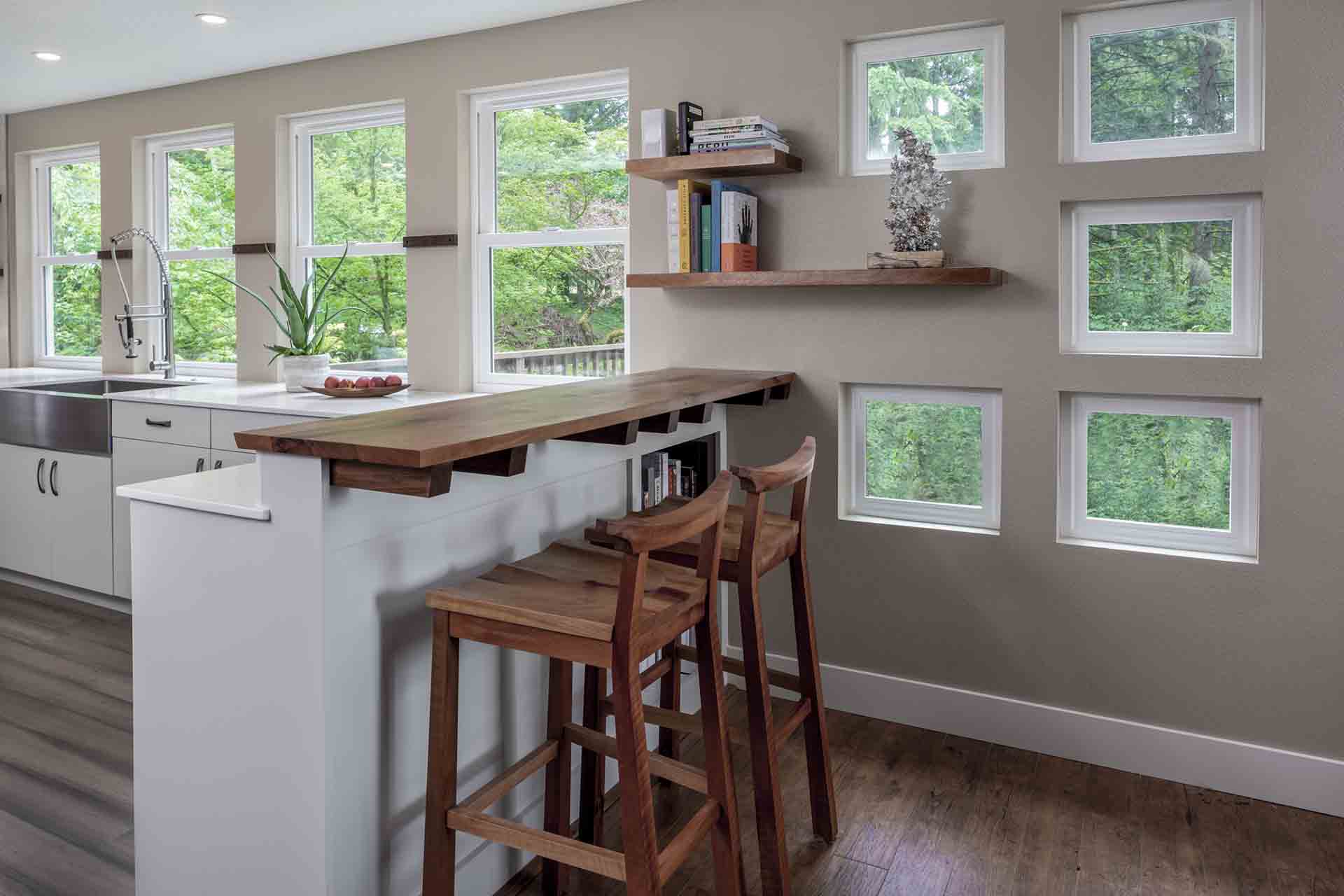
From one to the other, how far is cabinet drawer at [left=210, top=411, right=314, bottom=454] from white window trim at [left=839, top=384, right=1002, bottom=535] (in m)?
1.85

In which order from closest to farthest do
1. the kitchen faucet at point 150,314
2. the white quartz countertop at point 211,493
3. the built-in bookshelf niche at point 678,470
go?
1. the white quartz countertop at point 211,493
2. the built-in bookshelf niche at point 678,470
3. the kitchen faucet at point 150,314

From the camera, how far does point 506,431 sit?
1795 mm

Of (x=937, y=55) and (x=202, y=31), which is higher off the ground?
(x=202, y=31)

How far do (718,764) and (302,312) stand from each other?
2980 millimetres

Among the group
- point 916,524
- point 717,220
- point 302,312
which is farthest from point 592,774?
point 302,312

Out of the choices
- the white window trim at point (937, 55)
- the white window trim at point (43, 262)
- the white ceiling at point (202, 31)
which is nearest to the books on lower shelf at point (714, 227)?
the white window trim at point (937, 55)

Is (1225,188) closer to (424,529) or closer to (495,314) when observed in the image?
(424,529)

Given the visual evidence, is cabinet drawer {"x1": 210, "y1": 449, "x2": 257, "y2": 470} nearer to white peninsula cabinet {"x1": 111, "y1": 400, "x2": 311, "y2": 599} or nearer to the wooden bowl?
white peninsula cabinet {"x1": 111, "y1": 400, "x2": 311, "y2": 599}

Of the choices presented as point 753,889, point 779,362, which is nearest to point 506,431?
point 753,889

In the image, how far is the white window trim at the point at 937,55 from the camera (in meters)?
2.87

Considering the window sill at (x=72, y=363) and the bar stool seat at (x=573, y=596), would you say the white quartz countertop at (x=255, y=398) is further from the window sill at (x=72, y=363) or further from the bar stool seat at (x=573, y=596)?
the bar stool seat at (x=573, y=596)

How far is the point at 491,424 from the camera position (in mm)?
1906

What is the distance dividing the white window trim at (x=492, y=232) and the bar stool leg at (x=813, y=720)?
1461 mm

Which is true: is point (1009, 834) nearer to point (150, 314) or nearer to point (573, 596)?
point (573, 596)
